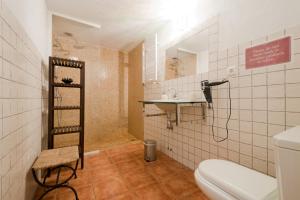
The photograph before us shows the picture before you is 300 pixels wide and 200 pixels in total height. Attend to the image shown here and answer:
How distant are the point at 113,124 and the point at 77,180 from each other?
1849 mm

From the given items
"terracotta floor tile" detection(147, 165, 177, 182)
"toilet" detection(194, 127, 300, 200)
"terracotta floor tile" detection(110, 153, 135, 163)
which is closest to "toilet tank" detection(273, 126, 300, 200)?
"toilet" detection(194, 127, 300, 200)

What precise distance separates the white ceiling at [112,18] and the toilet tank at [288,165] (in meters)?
Answer: 1.91

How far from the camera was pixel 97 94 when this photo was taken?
10.7ft

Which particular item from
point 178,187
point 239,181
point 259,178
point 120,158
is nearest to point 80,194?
point 120,158

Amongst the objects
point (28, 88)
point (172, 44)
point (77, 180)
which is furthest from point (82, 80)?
point (172, 44)

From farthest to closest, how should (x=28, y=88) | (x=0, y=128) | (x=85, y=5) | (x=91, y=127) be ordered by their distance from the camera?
(x=91, y=127)
(x=85, y=5)
(x=28, y=88)
(x=0, y=128)

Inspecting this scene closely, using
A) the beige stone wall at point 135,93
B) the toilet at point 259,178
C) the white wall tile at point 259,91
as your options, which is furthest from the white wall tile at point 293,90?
the beige stone wall at point 135,93

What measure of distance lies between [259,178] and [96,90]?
10.1 ft

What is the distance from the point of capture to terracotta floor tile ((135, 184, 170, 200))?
1.34 m

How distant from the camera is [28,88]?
1.18 metres

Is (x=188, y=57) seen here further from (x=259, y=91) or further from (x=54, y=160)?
(x=54, y=160)

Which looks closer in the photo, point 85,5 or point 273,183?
point 273,183

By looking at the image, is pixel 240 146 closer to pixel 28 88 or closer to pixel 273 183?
pixel 273 183

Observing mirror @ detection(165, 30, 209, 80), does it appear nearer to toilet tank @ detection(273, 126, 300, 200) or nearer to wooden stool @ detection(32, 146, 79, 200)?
toilet tank @ detection(273, 126, 300, 200)
